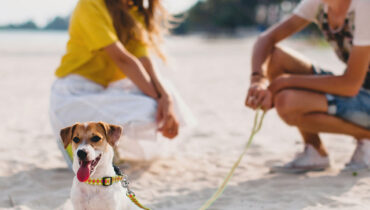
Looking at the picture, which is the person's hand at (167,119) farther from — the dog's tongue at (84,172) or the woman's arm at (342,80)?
the dog's tongue at (84,172)

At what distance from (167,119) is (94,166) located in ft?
4.85

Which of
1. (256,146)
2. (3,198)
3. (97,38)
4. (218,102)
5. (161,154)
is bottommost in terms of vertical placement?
(218,102)

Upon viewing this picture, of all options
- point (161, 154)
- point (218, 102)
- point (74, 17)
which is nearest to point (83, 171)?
point (74, 17)

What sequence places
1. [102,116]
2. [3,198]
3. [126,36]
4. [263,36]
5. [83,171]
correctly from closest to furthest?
[83,171], [3,198], [102,116], [126,36], [263,36]

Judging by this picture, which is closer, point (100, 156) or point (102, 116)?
point (100, 156)

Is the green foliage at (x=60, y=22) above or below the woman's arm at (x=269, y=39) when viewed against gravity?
below

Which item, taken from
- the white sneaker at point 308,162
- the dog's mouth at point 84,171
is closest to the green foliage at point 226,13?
the white sneaker at point 308,162

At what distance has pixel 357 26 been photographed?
2.87m

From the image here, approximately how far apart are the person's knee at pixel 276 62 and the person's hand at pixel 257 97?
444mm

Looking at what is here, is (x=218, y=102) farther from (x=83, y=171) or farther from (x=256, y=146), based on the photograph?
(x=83, y=171)

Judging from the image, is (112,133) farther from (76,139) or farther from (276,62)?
(276,62)

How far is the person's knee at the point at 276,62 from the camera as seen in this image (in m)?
3.39

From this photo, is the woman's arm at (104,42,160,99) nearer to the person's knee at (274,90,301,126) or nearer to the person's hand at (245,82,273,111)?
the person's hand at (245,82,273,111)

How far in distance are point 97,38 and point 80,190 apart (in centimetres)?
152
